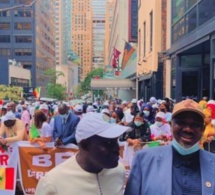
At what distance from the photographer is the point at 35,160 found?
7.02 meters

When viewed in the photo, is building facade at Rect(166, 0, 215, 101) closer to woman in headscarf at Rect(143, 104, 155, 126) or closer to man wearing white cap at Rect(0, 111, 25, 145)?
woman in headscarf at Rect(143, 104, 155, 126)

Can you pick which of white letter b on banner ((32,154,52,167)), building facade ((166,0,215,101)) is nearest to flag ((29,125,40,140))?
white letter b on banner ((32,154,52,167))

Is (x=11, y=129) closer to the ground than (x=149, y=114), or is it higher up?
higher up

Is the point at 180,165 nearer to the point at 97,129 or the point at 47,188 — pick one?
the point at 97,129

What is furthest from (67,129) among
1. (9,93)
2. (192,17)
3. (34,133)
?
(9,93)

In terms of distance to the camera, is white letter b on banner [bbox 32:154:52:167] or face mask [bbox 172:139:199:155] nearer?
face mask [bbox 172:139:199:155]

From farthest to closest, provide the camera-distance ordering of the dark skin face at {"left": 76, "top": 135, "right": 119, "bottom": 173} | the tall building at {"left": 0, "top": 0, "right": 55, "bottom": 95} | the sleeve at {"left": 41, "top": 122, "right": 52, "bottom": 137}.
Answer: the tall building at {"left": 0, "top": 0, "right": 55, "bottom": 95} < the sleeve at {"left": 41, "top": 122, "right": 52, "bottom": 137} < the dark skin face at {"left": 76, "top": 135, "right": 119, "bottom": 173}

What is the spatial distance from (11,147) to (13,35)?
336 feet

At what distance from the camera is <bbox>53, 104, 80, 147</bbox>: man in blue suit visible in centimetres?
732

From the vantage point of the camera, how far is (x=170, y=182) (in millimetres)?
2426

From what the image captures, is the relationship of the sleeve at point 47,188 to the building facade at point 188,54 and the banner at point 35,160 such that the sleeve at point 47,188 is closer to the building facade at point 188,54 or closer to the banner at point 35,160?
the banner at point 35,160

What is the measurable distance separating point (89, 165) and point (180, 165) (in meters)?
0.52

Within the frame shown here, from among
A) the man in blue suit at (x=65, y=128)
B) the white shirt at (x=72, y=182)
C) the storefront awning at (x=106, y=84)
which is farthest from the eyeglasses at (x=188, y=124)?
the storefront awning at (x=106, y=84)

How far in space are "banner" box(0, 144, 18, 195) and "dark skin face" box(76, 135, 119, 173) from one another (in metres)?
4.72
